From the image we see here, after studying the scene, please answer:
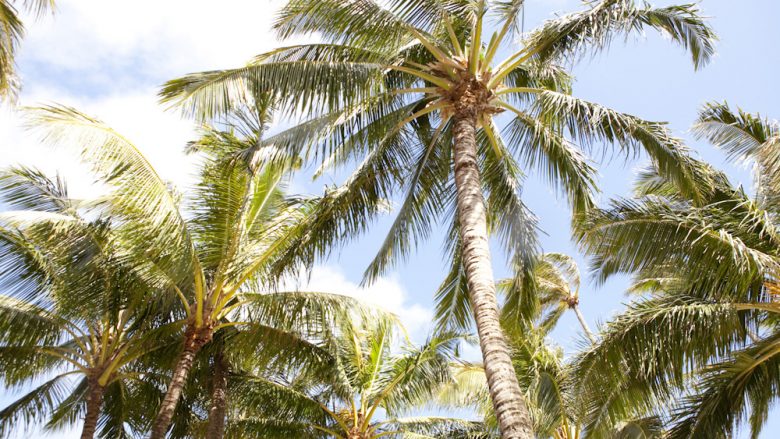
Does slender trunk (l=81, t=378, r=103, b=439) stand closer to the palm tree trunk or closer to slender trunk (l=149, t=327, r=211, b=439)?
slender trunk (l=149, t=327, r=211, b=439)

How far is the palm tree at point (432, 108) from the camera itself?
28.8ft

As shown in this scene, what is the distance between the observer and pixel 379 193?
10422 mm

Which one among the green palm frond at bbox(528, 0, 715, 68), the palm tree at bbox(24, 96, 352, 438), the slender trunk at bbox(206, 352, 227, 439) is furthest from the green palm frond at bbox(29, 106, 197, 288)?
the green palm frond at bbox(528, 0, 715, 68)

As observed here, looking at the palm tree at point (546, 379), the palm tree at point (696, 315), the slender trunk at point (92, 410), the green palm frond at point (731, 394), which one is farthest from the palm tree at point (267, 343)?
the green palm frond at point (731, 394)

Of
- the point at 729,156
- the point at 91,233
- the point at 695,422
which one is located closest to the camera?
the point at 695,422

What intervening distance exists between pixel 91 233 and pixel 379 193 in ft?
15.1

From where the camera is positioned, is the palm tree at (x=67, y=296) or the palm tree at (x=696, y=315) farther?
the palm tree at (x=67, y=296)

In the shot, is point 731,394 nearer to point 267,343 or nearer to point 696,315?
point 696,315

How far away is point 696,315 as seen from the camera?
8398 mm

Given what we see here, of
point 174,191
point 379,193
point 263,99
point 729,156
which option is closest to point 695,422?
point 729,156

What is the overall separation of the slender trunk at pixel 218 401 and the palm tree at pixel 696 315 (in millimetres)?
5923

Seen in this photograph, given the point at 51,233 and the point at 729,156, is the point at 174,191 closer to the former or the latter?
the point at 51,233

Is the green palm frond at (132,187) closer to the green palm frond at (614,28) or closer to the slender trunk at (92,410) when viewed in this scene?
the slender trunk at (92,410)

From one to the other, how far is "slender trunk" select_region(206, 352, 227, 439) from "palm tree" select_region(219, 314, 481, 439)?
20.0 inches
